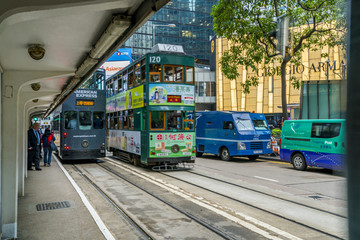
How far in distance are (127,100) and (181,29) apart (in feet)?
223

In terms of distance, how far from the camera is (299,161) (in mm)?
Result: 13297

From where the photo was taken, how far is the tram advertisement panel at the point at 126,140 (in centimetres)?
1434

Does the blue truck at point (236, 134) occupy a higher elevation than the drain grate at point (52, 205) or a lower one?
higher

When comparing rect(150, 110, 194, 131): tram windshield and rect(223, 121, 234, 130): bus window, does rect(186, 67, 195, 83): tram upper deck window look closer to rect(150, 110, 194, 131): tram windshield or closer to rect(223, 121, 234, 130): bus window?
rect(150, 110, 194, 131): tram windshield

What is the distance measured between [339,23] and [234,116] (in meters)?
16.4

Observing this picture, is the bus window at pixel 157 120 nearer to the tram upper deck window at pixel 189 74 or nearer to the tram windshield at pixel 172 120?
the tram windshield at pixel 172 120

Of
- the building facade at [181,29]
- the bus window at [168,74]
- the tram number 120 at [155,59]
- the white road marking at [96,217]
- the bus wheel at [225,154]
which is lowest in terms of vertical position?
the white road marking at [96,217]

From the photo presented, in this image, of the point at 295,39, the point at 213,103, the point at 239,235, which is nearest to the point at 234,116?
the point at 295,39

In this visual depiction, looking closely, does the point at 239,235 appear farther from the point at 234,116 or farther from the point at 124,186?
the point at 234,116

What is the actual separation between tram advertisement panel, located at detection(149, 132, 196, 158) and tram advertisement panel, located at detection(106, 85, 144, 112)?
1595 millimetres

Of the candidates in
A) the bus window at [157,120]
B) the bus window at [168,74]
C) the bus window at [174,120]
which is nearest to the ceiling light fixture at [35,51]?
the bus window at [157,120]

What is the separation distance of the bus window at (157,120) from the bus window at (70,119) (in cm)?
492

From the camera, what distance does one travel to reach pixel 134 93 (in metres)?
14.7

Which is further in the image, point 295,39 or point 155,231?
point 295,39
